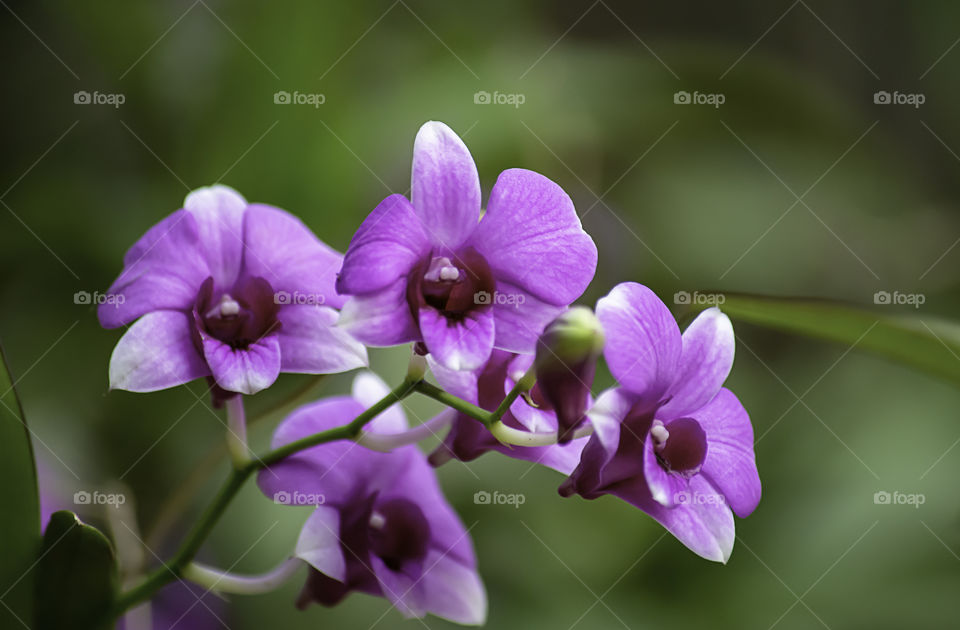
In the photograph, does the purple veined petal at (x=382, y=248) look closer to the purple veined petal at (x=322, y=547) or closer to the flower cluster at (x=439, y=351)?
the flower cluster at (x=439, y=351)

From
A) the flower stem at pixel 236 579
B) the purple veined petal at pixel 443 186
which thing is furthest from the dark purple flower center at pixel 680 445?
the flower stem at pixel 236 579

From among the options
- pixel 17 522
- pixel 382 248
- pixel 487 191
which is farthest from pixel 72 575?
pixel 487 191

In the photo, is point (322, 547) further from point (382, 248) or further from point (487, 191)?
point (487, 191)

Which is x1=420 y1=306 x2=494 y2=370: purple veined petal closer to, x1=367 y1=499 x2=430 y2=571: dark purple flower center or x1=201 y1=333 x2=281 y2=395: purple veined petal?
x1=201 y1=333 x2=281 y2=395: purple veined petal

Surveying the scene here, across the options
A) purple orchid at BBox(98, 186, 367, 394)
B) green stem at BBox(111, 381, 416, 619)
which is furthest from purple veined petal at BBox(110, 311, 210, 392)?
green stem at BBox(111, 381, 416, 619)

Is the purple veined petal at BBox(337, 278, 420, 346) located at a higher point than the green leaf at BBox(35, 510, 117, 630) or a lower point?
higher

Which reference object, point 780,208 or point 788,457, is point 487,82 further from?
point 788,457

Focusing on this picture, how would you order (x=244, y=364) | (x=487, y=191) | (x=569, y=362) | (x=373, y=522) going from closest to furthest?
(x=569, y=362) → (x=244, y=364) → (x=373, y=522) → (x=487, y=191)
